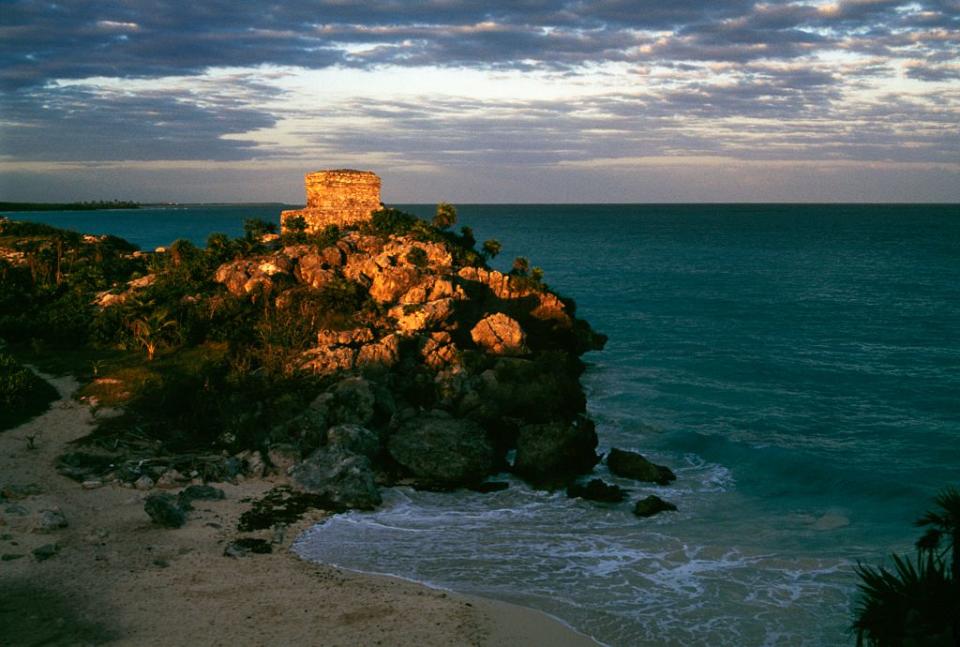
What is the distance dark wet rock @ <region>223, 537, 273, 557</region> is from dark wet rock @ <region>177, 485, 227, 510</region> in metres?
2.98

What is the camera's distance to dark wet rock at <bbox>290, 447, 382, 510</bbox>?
22047 millimetres

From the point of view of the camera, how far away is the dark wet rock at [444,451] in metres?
24.7

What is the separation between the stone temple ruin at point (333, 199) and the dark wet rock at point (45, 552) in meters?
31.2

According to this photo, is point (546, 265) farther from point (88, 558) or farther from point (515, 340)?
point (88, 558)

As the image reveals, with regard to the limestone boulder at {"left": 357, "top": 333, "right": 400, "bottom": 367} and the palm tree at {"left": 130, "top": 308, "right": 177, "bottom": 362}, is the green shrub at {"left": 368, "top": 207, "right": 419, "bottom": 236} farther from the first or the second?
the palm tree at {"left": 130, "top": 308, "right": 177, "bottom": 362}

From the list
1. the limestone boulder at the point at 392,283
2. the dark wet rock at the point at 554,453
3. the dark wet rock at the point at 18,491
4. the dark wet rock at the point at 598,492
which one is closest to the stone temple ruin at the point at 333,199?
the limestone boulder at the point at 392,283

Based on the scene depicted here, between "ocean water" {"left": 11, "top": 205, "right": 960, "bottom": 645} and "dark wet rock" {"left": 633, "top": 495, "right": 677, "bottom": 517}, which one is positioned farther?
"dark wet rock" {"left": 633, "top": 495, "right": 677, "bottom": 517}

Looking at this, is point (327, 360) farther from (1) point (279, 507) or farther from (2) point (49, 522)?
(2) point (49, 522)

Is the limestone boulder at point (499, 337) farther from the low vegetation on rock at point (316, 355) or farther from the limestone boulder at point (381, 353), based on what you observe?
the limestone boulder at point (381, 353)

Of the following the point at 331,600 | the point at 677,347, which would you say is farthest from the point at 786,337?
the point at 331,600

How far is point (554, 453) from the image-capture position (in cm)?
2522

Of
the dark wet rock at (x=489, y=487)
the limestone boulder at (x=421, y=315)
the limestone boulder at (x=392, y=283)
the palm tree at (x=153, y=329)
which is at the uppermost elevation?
the limestone boulder at (x=392, y=283)

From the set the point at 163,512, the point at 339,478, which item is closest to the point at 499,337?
the point at 339,478

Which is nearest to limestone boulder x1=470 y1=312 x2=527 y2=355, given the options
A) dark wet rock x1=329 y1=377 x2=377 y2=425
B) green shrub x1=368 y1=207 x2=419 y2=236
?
dark wet rock x1=329 y1=377 x2=377 y2=425
